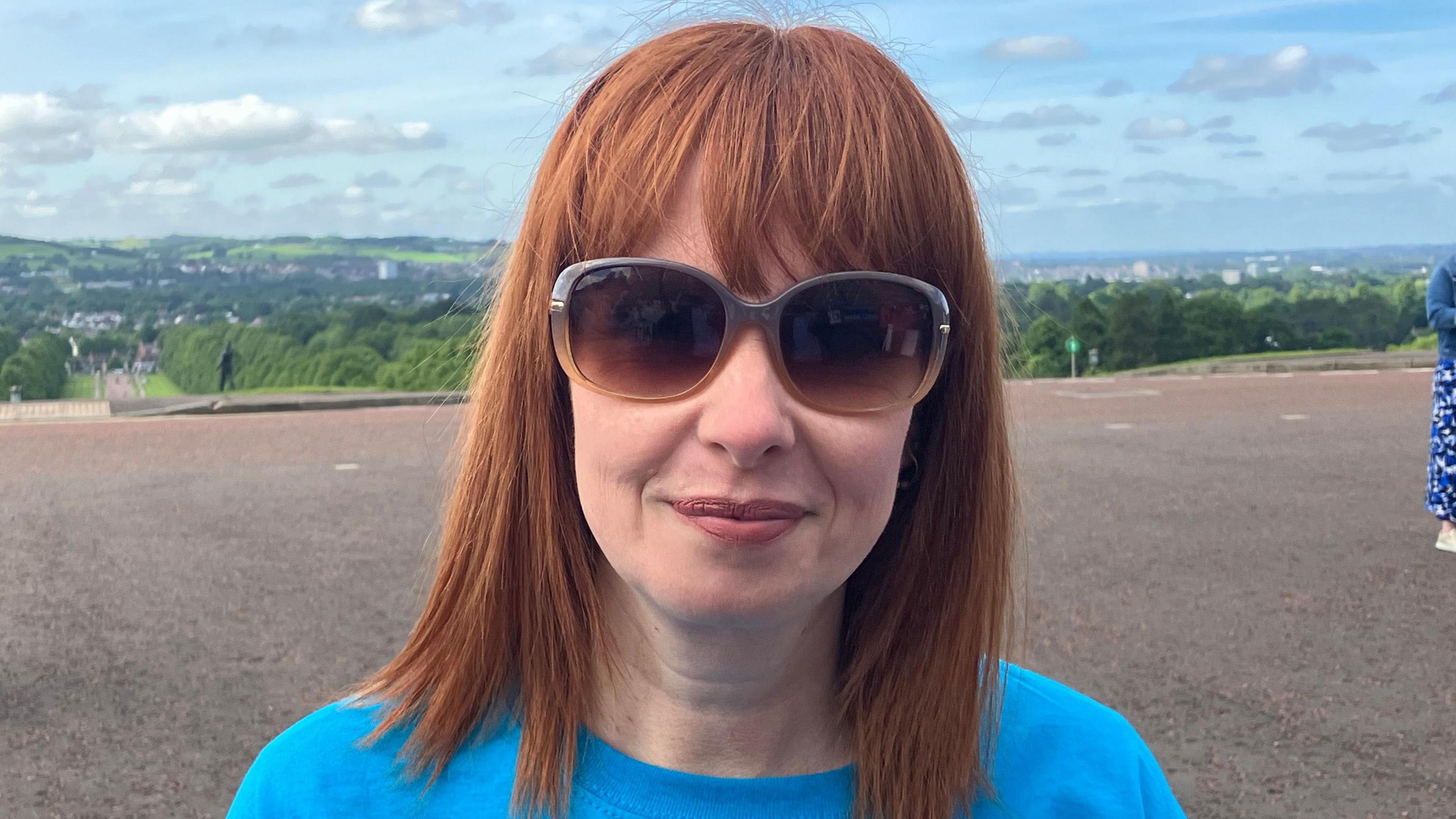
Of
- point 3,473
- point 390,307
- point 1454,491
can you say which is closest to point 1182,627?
point 1454,491

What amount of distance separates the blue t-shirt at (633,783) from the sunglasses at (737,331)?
1.13 feet

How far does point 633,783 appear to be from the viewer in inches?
48.7

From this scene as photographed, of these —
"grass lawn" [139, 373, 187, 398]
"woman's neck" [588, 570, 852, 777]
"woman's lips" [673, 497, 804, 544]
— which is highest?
"woman's lips" [673, 497, 804, 544]

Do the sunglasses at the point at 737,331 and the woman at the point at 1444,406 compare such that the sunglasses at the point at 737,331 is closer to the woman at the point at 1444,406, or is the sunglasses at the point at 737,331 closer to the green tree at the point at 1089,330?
the woman at the point at 1444,406

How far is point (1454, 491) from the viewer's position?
7098 millimetres

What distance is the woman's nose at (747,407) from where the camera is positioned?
109 cm

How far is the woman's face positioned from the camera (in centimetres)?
111

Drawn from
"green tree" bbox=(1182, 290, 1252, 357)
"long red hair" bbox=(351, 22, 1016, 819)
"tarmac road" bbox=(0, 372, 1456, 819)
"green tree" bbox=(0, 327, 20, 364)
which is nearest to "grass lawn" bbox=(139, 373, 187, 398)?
"green tree" bbox=(0, 327, 20, 364)

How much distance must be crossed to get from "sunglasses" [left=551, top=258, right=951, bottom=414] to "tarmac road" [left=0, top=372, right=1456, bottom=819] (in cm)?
40

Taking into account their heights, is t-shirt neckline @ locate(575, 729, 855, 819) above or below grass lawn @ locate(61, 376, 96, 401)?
above

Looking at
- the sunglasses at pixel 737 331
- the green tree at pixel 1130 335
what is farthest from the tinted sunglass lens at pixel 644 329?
the green tree at pixel 1130 335

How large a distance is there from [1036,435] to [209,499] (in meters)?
7.10

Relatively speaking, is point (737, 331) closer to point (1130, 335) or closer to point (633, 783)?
point (633, 783)

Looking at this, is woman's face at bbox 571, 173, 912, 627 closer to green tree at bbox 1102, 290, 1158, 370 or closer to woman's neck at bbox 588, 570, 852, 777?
woman's neck at bbox 588, 570, 852, 777
